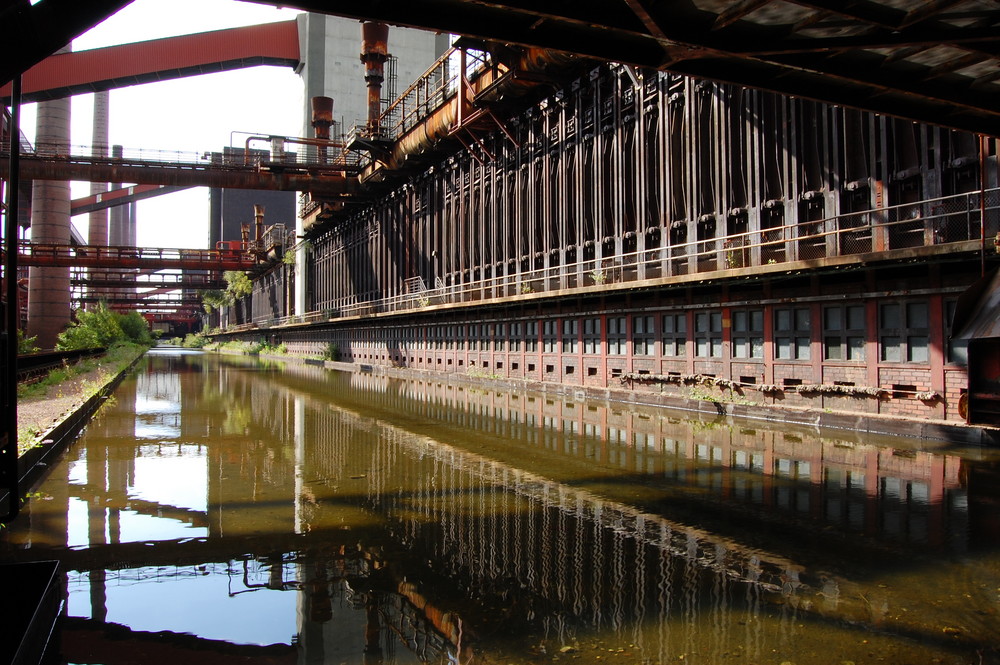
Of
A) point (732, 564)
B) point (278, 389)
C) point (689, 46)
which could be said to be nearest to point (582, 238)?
point (278, 389)

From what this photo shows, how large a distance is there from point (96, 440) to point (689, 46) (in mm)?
11830

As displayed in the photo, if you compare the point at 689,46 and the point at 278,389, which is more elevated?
the point at 689,46

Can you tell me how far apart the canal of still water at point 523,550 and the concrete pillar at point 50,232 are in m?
41.7

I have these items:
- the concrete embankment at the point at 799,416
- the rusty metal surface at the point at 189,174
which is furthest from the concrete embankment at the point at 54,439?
the rusty metal surface at the point at 189,174

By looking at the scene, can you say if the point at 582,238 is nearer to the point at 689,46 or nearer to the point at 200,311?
the point at 689,46

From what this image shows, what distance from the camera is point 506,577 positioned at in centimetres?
541

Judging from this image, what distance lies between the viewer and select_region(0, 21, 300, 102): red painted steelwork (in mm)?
45344

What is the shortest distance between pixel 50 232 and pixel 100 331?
829 centimetres

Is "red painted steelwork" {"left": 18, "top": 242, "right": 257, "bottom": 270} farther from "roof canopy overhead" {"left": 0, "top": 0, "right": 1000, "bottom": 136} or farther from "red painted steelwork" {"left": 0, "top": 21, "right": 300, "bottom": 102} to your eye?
"roof canopy overhead" {"left": 0, "top": 0, "right": 1000, "bottom": 136}

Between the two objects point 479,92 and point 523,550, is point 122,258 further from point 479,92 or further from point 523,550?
point 523,550

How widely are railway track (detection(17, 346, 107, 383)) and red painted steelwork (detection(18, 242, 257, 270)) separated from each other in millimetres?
16198

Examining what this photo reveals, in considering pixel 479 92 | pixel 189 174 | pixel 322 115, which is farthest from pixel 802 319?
pixel 322 115

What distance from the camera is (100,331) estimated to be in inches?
2066

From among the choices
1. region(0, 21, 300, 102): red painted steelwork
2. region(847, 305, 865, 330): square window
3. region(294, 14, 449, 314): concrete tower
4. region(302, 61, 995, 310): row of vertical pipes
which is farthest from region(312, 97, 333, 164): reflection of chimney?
region(847, 305, 865, 330): square window
